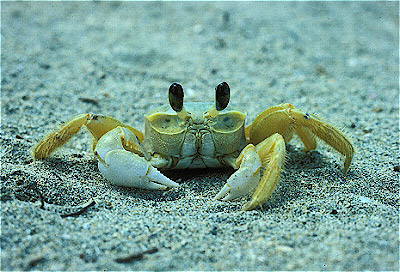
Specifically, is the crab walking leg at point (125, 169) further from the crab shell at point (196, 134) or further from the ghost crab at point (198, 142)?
the crab shell at point (196, 134)

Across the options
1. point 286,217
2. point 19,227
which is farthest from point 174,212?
point 19,227

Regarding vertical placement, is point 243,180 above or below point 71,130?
below

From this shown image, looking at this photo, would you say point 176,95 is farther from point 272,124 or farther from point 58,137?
point 58,137

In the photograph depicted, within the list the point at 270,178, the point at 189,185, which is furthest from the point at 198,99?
the point at 270,178

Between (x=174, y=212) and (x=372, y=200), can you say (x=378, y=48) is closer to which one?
(x=372, y=200)

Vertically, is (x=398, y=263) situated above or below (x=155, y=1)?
below
